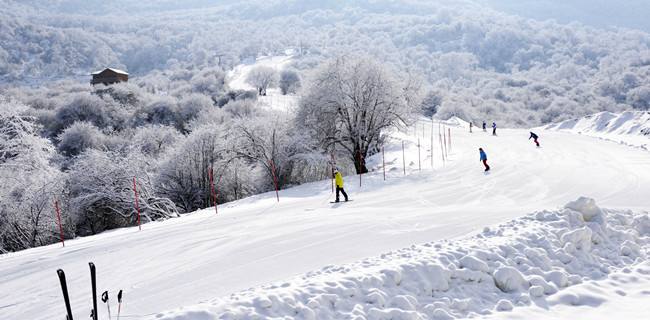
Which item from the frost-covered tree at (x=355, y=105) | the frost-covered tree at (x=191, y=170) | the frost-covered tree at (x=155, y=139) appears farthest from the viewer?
the frost-covered tree at (x=155, y=139)

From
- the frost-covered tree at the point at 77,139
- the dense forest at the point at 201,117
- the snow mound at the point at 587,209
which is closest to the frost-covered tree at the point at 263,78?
the dense forest at the point at 201,117

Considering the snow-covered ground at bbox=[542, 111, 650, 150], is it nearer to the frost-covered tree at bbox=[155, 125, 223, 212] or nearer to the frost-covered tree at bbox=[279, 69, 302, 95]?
the frost-covered tree at bbox=[155, 125, 223, 212]

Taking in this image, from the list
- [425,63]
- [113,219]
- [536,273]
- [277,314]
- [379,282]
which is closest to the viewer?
[277,314]

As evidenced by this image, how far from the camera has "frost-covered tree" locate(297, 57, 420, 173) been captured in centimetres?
3167

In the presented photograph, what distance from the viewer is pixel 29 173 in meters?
29.5

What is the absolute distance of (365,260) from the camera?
32.0 feet

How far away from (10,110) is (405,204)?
1137 inches

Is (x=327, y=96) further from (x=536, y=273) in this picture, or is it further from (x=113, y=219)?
(x=536, y=273)

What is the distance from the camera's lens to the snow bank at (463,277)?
23.8ft

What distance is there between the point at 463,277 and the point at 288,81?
112 m

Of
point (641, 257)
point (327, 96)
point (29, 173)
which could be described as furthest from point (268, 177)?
point (641, 257)

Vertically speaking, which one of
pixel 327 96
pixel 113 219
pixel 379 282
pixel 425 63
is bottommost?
pixel 113 219

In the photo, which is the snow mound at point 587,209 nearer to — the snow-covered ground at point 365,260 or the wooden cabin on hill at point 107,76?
the snow-covered ground at point 365,260

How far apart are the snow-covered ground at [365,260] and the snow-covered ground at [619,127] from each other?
23.0 meters
